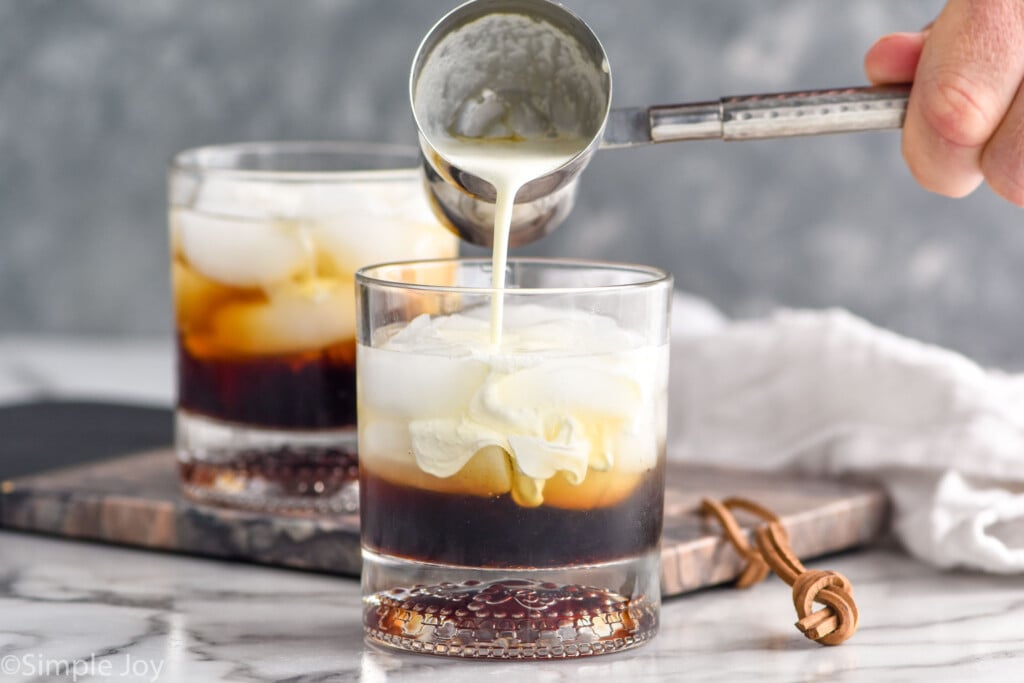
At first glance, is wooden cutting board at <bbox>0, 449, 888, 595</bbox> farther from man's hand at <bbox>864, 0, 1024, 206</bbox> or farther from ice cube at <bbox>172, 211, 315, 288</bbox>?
man's hand at <bbox>864, 0, 1024, 206</bbox>

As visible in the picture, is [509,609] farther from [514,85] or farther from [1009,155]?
[1009,155]

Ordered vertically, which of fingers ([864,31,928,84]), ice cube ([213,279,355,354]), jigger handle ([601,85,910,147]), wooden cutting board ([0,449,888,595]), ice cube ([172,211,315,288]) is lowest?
wooden cutting board ([0,449,888,595])

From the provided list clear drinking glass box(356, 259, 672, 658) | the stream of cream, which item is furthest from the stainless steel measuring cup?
clear drinking glass box(356, 259, 672, 658)

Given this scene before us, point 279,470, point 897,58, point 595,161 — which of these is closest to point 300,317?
point 279,470

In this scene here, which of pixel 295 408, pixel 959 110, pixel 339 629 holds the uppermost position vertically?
pixel 959 110

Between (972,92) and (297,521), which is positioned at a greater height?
(972,92)

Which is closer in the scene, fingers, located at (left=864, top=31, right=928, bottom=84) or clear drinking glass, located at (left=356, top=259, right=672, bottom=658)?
clear drinking glass, located at (left=356, top=259, right=672, bottom=658)
